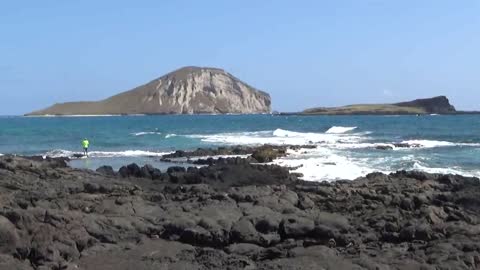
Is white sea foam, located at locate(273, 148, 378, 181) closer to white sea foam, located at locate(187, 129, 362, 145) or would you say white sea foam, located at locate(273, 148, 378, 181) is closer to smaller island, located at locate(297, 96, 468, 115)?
white sea foam, located at locate(187, 129, 362, 145)

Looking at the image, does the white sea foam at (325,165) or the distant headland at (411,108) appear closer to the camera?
the white sea foam at (325,165)

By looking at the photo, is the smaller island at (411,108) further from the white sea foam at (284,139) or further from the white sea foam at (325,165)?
the white sea foam at (325,165)

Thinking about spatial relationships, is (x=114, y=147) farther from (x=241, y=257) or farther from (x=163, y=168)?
(x=241, y=257)

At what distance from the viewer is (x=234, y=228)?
12.9m

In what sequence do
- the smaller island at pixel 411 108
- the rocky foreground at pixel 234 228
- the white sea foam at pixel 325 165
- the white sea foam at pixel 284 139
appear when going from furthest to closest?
the smaller island at pixel 411 108
the white sea foam at pixel 284 139
the white sea foam at pixel 325 165
the rocky foreground at pixel 234 228

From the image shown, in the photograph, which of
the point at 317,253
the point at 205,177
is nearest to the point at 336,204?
the point at 317,253

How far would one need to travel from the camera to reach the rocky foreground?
444 inches

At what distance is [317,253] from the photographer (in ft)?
37.0

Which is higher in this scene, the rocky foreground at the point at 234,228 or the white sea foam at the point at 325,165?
the rocky foreground at the point at 234,228

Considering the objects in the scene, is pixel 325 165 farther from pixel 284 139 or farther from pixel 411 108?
pixel 411 108

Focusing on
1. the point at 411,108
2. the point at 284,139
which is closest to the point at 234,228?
the point at 284,139

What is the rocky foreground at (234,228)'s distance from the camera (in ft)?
37.0

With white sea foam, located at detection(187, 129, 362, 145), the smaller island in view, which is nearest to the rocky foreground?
white sea foam, located at detection(187, 129, 362, 145)

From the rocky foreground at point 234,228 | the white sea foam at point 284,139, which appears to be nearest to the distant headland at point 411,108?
the white sea foam at point 284,139
